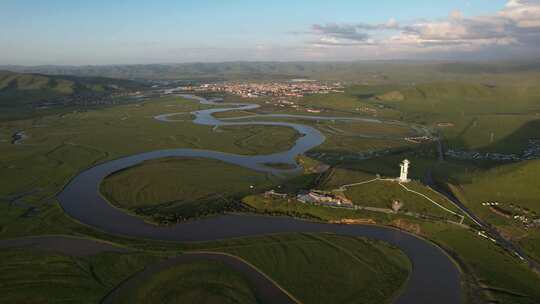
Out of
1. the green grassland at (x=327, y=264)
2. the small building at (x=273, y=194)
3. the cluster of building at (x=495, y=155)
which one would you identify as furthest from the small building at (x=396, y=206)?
the cluster of building at (x=495, y=155)

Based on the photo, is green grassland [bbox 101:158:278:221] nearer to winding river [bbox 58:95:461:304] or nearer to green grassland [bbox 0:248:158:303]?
winding river [bbox 58:95:461:304]

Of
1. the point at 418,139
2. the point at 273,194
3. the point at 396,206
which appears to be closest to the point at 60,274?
the point at 273,194

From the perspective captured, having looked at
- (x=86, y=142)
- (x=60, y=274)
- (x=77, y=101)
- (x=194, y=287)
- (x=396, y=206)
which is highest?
(x=77, y=101)

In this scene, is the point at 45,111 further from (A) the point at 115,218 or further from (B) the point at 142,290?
(B) the point at 142,290

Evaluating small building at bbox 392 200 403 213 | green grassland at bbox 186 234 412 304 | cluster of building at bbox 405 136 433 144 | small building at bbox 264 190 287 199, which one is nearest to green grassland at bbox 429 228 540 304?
small building at bbox 392 200 403 213

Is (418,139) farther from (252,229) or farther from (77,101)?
(77,101)

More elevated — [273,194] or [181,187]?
[273,194]

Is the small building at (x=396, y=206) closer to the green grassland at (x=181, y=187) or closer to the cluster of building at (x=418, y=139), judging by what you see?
the green grassland at (x=181, y=187)
